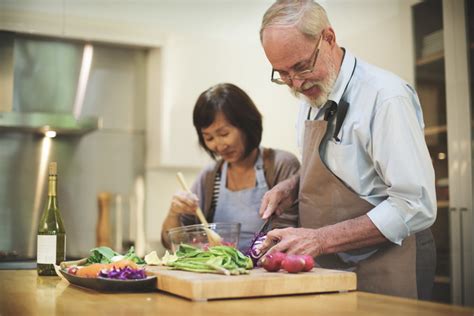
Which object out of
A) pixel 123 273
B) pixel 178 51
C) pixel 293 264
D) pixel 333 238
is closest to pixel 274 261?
pixel 293 264

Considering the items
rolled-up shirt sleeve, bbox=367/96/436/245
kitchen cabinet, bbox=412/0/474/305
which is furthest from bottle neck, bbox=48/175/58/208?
kitchen cabinet, bbox=412/0/474/305

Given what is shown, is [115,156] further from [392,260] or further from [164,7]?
[392,260]

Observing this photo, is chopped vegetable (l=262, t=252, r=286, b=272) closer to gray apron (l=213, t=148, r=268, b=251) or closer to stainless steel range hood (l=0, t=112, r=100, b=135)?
gray apron (l=213, t=148, r=268, b=251)

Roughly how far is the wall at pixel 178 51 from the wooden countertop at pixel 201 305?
184 centimetres

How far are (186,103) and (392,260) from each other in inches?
80.5

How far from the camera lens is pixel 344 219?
1491 millimetres

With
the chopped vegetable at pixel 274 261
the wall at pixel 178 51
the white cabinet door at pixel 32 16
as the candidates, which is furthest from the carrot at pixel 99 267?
the white cabinet door at pixel 32 16

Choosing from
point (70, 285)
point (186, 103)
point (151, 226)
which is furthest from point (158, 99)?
point (70, 285)

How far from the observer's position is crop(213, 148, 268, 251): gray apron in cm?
189

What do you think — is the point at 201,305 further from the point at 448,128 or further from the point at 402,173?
the point at 448,128

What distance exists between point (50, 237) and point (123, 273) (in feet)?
1.54

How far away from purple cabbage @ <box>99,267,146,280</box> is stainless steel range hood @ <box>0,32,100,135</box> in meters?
2.01

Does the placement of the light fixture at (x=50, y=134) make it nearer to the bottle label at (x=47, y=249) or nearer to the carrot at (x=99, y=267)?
the bottle label at (x=47, y=249)

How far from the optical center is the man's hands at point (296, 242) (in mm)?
1335
